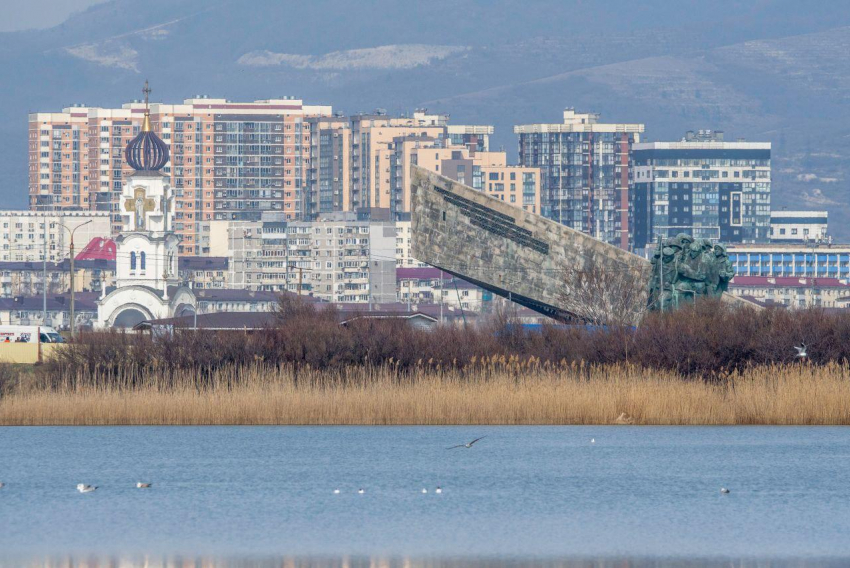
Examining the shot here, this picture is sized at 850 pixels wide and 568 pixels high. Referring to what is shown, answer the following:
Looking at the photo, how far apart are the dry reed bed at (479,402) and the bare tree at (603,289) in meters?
22.3

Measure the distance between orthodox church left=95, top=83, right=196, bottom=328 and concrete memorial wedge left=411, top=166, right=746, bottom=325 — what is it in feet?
167

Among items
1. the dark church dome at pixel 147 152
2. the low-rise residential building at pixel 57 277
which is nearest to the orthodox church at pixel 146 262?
the dark church dome at pixel 147 152

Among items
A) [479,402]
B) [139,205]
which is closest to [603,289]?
[479,402]

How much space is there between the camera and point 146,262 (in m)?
126

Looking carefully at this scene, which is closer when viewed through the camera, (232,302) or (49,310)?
(49,310)

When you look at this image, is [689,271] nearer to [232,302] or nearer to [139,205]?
[139,205]

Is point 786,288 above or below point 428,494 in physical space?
above

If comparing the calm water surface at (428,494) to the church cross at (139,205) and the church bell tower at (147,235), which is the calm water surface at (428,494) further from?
the church cross at (139,205)

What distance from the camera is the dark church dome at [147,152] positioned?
135m

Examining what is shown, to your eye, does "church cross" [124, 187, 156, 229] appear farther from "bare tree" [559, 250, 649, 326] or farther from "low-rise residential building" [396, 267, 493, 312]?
"bare tree" [559, 250, 649, 326]

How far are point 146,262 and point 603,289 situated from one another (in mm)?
63055

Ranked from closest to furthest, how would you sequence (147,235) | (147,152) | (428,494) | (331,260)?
1. (428,494)
2. (147,235)
3. (147,152)
4. (331,260)

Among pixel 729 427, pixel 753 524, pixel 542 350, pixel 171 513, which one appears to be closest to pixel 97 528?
pixel 171 513

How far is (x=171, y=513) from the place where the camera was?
30125 millimetres
